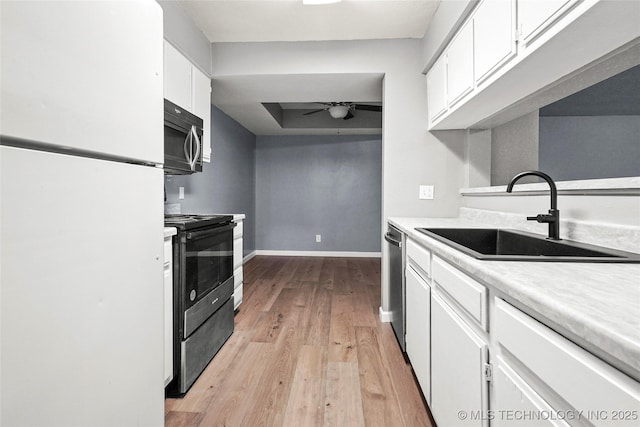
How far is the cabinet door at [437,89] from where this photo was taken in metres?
2.24

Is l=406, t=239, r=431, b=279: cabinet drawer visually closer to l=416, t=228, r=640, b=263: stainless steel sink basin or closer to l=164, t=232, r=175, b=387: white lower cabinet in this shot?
l=416, t=228, r=640, b=263: stainless steel sink basin

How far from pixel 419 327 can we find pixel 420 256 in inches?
14.1

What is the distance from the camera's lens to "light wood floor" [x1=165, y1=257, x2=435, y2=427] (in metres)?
1.48

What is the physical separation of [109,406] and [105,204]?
0.50 meters

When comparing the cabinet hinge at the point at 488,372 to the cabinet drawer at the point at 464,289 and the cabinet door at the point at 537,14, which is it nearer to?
the cabinet drawer at the point at 464,289

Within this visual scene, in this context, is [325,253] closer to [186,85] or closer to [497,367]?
[186,85]

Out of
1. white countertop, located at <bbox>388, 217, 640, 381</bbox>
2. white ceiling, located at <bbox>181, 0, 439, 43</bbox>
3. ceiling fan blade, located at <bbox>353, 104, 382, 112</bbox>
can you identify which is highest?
ceiling fan blade, located at <bbox>353, 104, 382, 112</bbox>

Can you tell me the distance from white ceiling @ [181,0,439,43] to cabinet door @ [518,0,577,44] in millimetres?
1132

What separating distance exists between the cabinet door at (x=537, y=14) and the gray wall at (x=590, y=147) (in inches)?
19.5

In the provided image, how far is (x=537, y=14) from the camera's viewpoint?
1201 mm

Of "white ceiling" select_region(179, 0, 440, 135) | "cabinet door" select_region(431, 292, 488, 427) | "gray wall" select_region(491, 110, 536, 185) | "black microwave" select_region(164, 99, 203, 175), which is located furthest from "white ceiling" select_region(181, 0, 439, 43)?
"cabinet door" select_region(431, 292, 488, 427)

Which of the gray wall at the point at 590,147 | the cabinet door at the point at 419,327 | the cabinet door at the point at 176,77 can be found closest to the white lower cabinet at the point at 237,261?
the cabinet door at the point at 176,77

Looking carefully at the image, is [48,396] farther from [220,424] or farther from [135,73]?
[220,424]

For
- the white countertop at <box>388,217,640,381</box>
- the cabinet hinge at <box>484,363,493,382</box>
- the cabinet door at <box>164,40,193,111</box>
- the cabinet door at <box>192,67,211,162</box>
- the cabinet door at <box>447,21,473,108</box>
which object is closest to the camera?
the white countertop at <box>388,217,640,381</box>
